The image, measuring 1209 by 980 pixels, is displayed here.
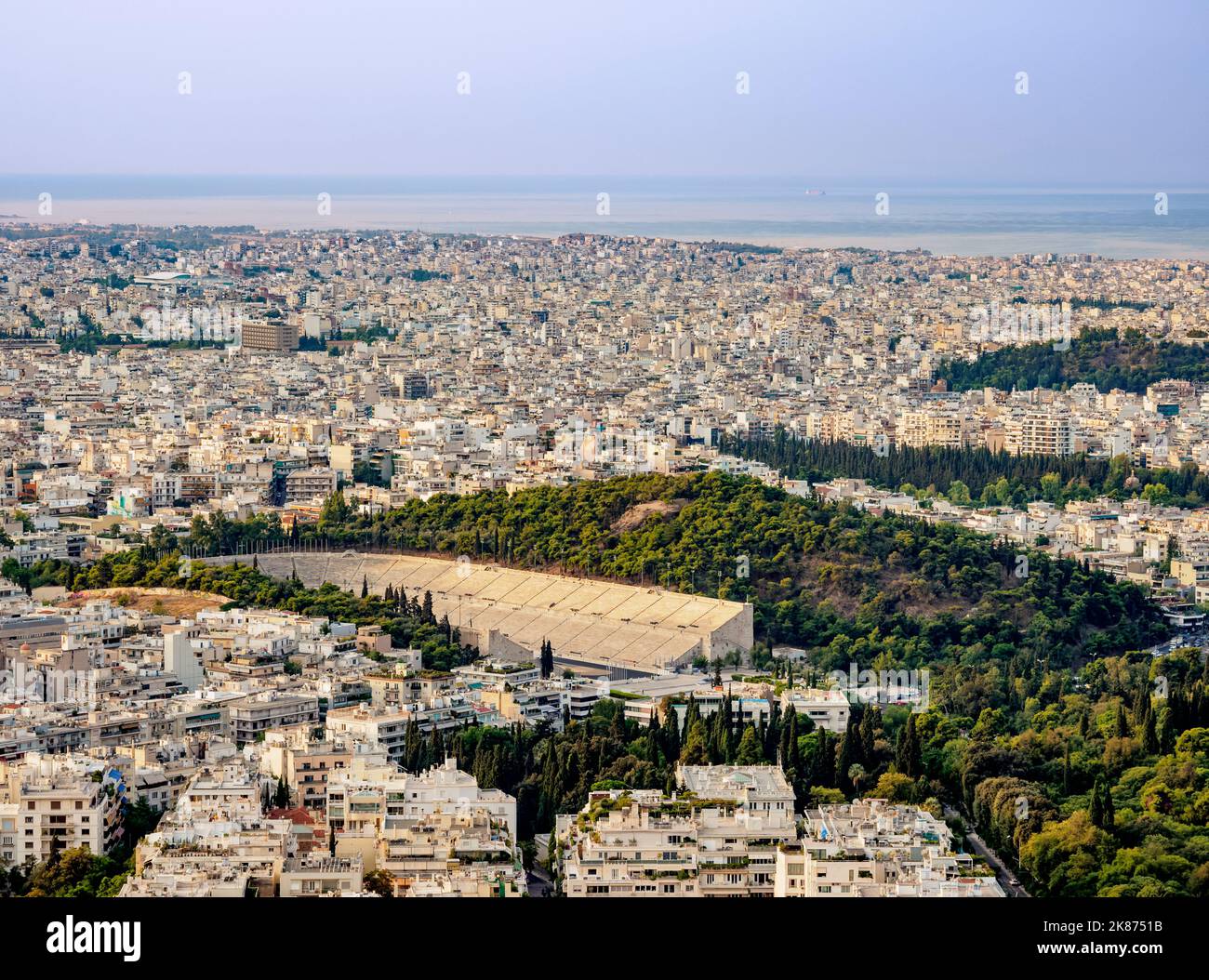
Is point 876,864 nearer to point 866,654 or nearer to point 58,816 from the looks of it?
point 58,816

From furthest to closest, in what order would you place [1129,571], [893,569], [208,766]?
[1129,571], [893,569], [208,766]

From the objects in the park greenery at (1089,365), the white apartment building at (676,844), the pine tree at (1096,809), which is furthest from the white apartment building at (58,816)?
the park greenery at (1089,365)

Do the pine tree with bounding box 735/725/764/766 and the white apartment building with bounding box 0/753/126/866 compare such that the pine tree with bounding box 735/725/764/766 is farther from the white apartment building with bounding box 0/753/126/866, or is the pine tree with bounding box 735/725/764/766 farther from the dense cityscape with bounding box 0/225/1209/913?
the white apartment building with bounding box 0/753/126/866

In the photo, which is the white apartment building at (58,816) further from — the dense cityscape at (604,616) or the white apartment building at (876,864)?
the white apartment building at (876,864)

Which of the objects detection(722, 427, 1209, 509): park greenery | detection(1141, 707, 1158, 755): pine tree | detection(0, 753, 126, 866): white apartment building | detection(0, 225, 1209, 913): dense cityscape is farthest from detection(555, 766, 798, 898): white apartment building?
detection(722, 427, 1209, 509): park greenery

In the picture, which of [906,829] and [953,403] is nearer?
[906,829]

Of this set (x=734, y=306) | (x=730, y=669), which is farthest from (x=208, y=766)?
(x=734, y=306)
